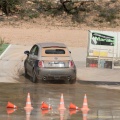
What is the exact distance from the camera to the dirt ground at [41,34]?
139ft

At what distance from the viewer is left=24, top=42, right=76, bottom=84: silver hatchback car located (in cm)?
2422

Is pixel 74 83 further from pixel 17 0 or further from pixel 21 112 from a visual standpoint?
pixel 17 0

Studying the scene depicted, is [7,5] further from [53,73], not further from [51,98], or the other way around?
[51,98]

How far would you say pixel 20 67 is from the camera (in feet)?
97.2

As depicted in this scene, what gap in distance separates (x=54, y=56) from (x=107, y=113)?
783 cm

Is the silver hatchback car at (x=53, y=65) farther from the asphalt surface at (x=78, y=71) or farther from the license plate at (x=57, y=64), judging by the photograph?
the asphalt surface at (x=78, y=71)

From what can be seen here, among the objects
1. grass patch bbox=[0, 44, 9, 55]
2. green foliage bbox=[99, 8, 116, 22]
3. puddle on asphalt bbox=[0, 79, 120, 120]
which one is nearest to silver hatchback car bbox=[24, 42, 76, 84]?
puddle on asphalt bbox=[0, 79, 120, 120]

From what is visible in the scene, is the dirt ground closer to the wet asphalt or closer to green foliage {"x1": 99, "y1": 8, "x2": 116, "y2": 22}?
green foliage {"x1": 99, "y1": 8, "x2": 116, "y2": 22}

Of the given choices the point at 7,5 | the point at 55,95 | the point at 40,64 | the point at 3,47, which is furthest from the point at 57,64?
the point at 7,5

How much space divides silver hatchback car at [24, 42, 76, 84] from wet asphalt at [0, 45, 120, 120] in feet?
1.28

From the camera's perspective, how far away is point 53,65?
24.3 m

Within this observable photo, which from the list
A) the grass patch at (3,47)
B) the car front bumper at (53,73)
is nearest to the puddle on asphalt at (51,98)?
the car front bumper at (53,73)

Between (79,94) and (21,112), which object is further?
(79,94)

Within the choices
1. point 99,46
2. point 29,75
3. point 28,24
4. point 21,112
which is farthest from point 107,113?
point 28,24
